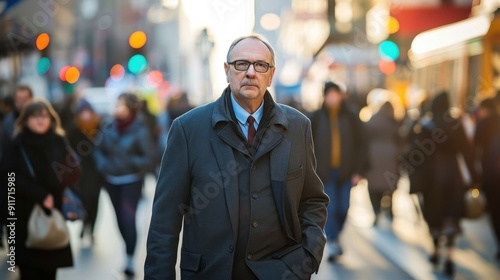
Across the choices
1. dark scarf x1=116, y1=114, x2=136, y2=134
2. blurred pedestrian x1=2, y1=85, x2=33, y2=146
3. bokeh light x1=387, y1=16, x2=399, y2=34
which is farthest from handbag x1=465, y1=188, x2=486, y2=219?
bokeh light x1=387, y1=16, x2=399, y2=34

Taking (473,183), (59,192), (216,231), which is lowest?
(473,183)

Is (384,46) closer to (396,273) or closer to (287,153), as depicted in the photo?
(396,273)

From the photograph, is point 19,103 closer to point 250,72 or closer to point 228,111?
point 228,111

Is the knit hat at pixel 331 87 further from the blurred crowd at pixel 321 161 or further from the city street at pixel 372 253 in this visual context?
the city street at pixel 372 253

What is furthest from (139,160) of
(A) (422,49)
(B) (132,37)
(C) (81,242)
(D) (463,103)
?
(B) (132,37)

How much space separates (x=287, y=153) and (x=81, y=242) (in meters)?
8.34

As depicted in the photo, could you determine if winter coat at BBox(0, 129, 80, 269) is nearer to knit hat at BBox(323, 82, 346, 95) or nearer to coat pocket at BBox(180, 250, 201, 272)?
coat pocket at BBox(180, 250, 201, 272)

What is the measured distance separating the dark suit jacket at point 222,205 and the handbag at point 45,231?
110 inches

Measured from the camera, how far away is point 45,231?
6750mm

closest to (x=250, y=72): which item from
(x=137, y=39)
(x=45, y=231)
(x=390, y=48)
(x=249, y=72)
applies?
(x=249, y=72)

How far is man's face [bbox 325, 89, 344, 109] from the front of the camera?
36.5ft

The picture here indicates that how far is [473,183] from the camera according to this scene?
1020 centimetres

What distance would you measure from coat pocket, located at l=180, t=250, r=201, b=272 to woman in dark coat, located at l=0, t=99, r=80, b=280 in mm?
2851

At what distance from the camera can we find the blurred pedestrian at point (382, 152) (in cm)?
Result: 1343
